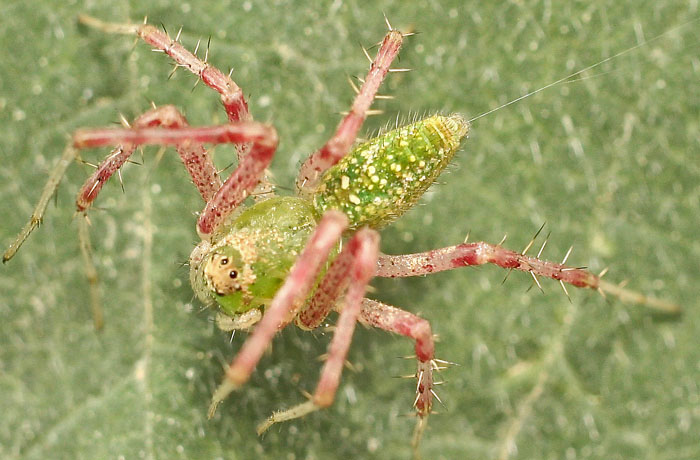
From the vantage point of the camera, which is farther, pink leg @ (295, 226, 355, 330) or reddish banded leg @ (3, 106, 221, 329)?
reddish banded leg @ (3, 106, 221, 329)

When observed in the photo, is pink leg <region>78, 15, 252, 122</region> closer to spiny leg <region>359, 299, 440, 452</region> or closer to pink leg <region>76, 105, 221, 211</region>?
pink leg <region>76, 105, 221, 211</region>

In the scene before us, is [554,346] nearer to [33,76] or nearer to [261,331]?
[261,331]

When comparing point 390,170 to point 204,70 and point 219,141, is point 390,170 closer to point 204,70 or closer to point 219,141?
point 219,141

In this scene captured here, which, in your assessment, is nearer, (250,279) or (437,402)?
(250,279)

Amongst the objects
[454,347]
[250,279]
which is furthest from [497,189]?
[250,279]

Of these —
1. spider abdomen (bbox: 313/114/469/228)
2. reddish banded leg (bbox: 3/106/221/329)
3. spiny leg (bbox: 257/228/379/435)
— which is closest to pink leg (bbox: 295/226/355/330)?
spiny leg (bbox: 257/228/379/435)

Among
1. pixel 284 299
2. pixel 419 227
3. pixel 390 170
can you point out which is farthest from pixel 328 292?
pixel 419 227

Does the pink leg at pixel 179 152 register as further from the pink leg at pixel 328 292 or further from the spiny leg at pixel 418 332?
the spiny leg at pixel 418 332
